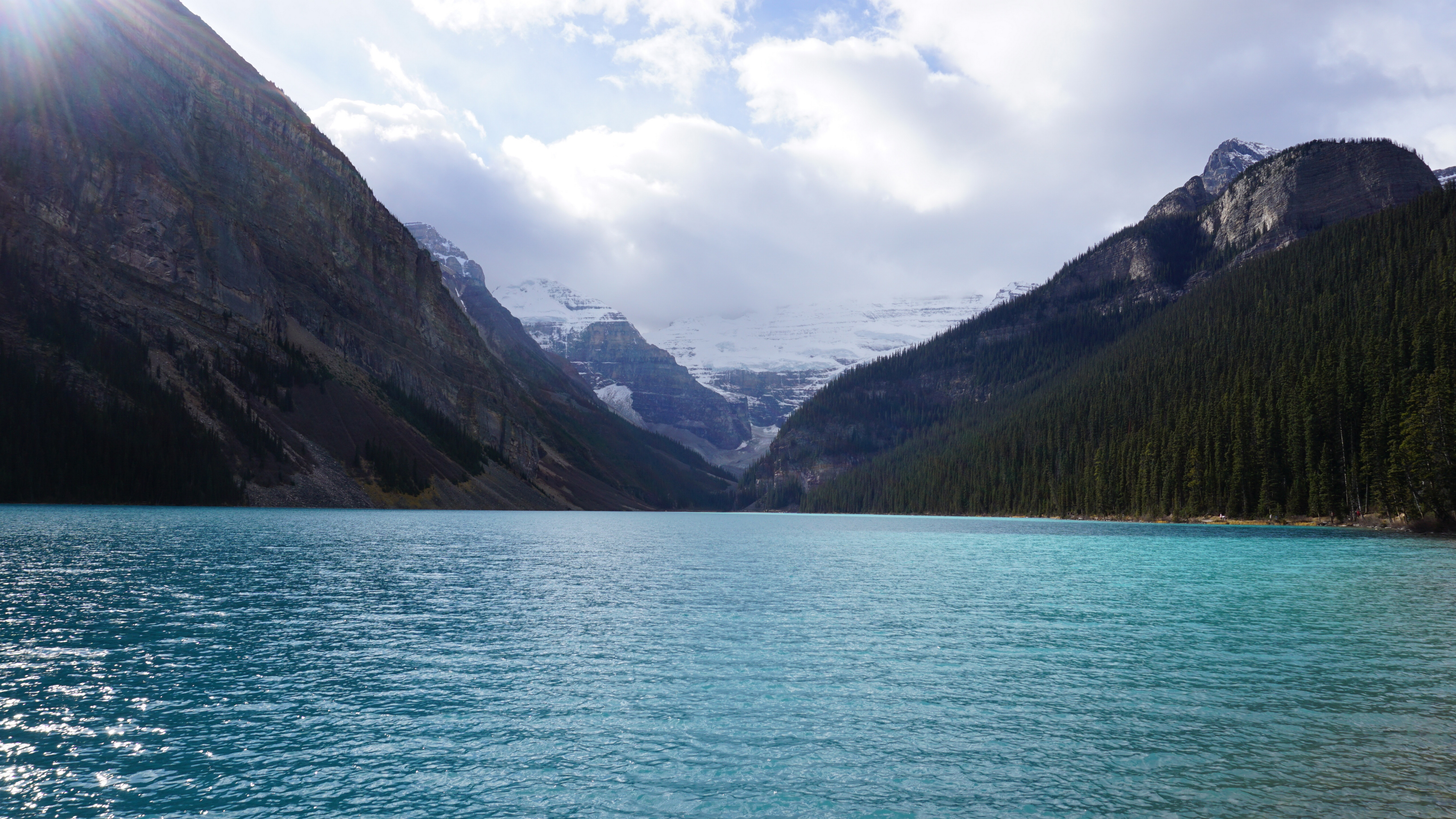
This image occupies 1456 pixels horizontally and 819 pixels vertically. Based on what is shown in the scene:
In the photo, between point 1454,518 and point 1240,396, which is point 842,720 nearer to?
point 1454,518

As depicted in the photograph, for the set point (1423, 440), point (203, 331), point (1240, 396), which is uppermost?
point (203, 331)

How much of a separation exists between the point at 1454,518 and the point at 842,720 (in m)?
87.6

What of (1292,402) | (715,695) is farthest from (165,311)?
(1292,402)

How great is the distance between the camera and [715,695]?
63.0ft

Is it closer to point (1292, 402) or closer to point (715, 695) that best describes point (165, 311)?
point (715, 695)

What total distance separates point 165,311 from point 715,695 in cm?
16524

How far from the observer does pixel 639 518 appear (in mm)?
176875

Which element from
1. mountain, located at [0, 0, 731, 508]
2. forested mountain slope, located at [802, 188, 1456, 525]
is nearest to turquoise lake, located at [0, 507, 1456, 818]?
forested mountain slope, located at [802, 188, 1456, 525]

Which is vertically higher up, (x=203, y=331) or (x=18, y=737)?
(x=203, y=331)

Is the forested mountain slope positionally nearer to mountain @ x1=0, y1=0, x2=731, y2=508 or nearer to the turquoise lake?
the turquoise lake

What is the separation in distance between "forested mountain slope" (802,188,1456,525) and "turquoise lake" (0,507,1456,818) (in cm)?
5262

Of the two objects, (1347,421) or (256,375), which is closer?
(1347,421)

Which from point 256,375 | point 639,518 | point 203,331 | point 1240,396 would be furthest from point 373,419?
point 1240,396

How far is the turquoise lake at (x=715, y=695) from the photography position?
42.6 feet
